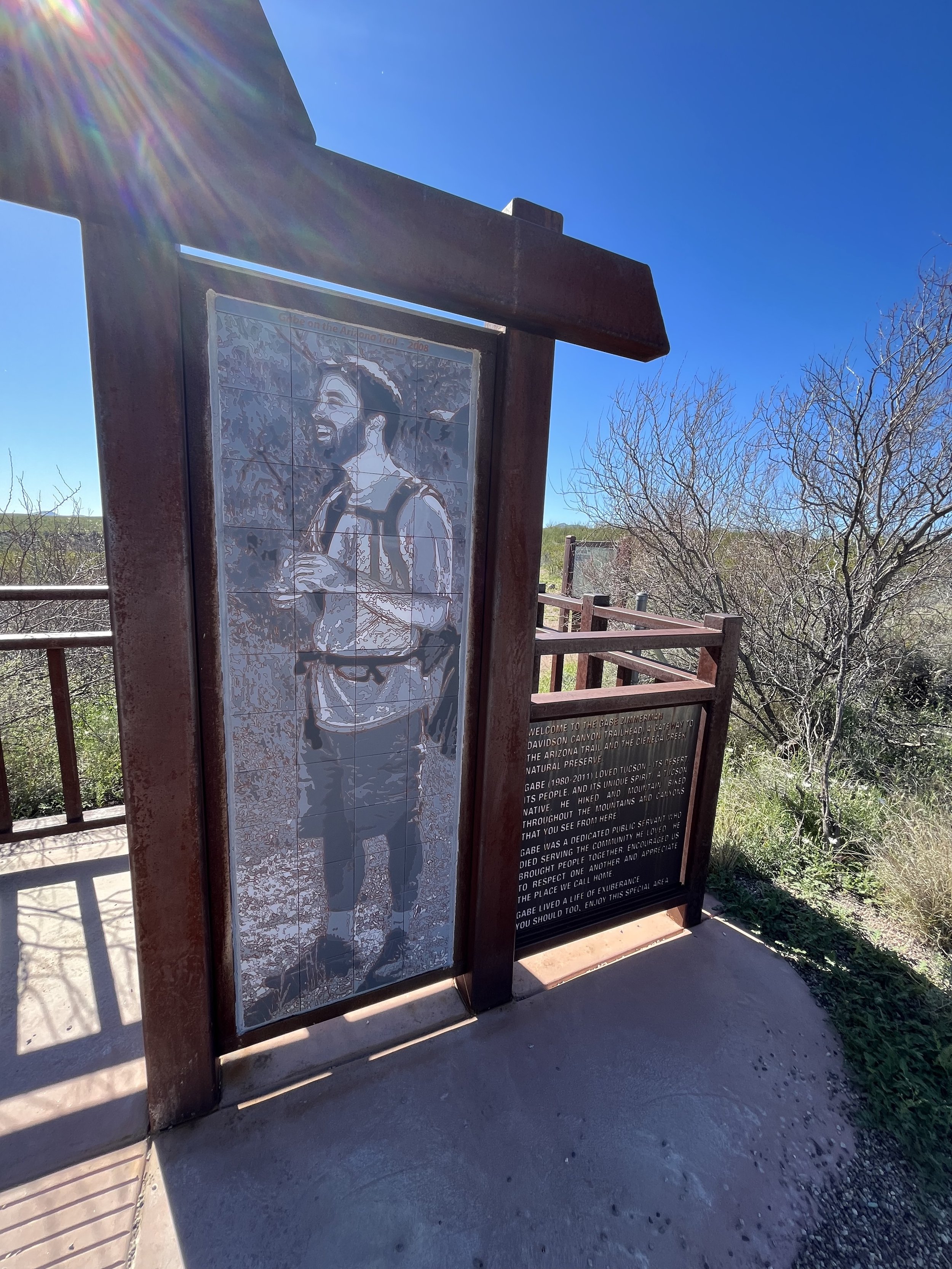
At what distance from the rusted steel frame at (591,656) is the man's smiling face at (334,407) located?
7.03ft

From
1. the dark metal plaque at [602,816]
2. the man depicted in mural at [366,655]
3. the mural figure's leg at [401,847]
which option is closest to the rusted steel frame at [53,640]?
the man depicted in mural at [366,655]

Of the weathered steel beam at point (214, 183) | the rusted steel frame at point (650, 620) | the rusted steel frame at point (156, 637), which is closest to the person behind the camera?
the weathered steel beam at point (214, 183)

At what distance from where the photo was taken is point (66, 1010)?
208 centimetres

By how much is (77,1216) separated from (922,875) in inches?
156

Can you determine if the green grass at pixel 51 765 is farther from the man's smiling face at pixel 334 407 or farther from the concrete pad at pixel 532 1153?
the man's smiling face at pixel 334 407

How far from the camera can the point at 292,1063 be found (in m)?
1.93

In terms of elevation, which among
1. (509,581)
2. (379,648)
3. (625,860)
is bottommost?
(625,860)

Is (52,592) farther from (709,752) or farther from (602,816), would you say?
(709,752)

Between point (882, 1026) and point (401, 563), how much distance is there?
9.38 feet

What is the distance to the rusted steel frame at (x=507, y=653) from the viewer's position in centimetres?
183

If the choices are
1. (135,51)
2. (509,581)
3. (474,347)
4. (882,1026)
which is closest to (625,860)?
(882,1026)

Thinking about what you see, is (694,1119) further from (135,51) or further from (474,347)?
(135,51)

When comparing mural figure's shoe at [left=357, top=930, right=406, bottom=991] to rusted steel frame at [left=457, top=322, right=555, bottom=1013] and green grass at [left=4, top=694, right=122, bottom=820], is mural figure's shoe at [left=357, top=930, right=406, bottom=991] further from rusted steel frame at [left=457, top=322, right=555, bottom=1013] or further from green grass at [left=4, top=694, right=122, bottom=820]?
green grass at [left=4, top=694, right=122, bottom=820]

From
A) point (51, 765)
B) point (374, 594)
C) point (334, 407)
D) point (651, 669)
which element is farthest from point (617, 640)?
point (51, 765)
